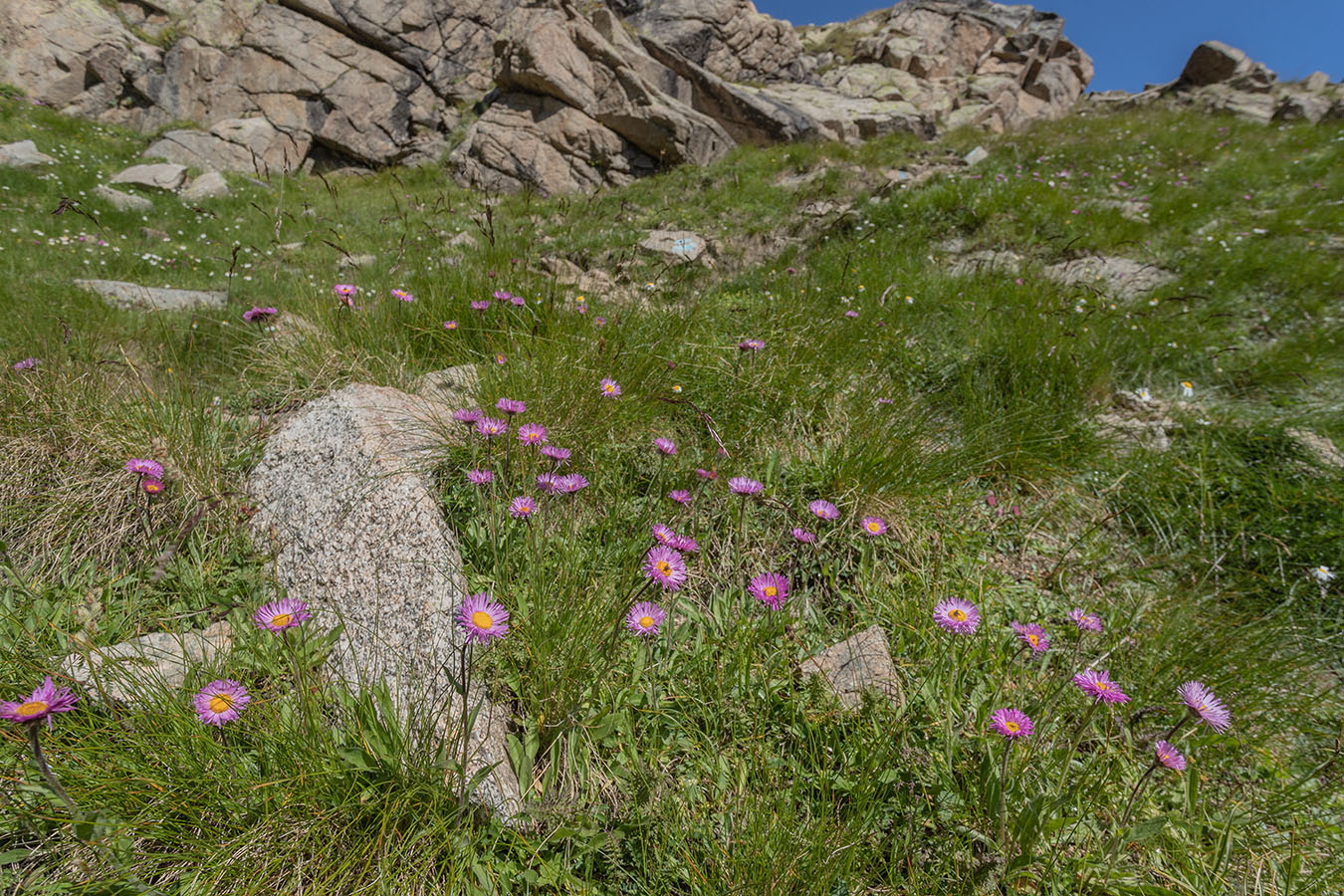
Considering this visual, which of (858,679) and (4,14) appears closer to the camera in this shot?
(858,679)

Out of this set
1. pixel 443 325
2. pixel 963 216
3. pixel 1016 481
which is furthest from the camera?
pixel 963 216

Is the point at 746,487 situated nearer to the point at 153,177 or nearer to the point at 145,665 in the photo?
the point at 145,665

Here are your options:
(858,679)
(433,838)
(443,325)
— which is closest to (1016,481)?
(858,679)

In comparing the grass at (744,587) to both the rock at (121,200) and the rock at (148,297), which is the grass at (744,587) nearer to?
the rock at (148,297)

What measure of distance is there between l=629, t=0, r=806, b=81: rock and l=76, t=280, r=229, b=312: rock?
24830 mm

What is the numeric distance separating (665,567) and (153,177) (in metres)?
15.0

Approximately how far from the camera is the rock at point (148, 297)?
4.73 m

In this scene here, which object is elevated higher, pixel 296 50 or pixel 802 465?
pixel 296 50

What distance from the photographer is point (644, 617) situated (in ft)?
5.41

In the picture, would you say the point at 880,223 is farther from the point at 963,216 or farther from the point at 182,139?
the point at 182,139

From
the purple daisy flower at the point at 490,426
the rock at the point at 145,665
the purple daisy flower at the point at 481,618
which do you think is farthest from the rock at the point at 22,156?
the purple daisy flower at the point at 481,618

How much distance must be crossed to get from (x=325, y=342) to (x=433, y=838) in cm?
285

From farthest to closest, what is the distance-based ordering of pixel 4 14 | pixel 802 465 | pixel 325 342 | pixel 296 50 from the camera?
pixel 296 50, pixel 4 14, pixel 325 342, pixel 802 465

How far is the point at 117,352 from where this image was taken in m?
3.45
